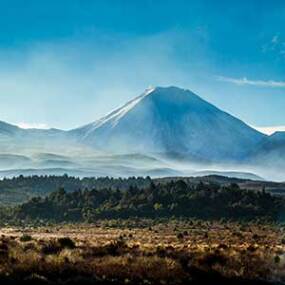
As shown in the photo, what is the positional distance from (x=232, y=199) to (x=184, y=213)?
11.5 m

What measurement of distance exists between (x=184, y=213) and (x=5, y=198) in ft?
302

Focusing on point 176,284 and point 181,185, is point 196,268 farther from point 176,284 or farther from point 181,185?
point 181,185

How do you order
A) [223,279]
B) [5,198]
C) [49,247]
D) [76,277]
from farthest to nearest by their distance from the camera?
[5,198] → [49,247] → [223,279] → [76,277]

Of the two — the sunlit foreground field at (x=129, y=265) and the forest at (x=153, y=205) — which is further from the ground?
the forest at (x=153, y=205)

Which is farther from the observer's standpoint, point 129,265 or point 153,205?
point 153,205

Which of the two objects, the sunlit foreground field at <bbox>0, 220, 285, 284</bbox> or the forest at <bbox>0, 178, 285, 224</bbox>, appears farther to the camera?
the forest at <bbox>0, 178, 285, 224</bbox>

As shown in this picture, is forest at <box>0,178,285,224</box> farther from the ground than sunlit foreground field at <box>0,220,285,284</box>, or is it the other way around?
forest at <box>0,178,285,224</box>

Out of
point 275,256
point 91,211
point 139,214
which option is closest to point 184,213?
point 139,214

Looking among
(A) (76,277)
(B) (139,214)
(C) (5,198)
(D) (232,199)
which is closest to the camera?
(A) (76,277)

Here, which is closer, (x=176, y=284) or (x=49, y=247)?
(x=176, y=284)

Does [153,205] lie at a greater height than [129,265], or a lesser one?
greater

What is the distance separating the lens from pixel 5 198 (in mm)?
187125

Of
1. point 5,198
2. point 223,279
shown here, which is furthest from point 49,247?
point 5,198

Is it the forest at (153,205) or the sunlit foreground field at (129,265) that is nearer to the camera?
the sunlit foreground field at (129,265)
